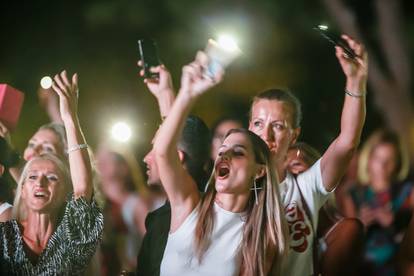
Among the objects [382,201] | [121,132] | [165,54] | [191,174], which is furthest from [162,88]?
[382,201]

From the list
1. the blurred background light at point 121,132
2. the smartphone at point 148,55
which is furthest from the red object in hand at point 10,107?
the smartphone at point 148,55

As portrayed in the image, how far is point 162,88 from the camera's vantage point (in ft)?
9.85

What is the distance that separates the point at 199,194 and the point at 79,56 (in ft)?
3.35

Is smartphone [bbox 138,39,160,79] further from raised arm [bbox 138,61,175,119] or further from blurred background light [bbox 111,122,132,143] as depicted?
blurred background light [bbox 111,122,132,143]

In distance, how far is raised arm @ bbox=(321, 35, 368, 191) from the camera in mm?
2707

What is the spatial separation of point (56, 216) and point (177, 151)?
30.5 inches

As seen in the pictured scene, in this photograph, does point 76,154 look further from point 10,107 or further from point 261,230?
point 261,230

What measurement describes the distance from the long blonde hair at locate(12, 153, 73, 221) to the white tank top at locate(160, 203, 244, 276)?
24.1 inches

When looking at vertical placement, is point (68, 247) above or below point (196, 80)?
below

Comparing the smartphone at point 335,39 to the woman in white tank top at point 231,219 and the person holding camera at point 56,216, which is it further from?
the person holding camera at point 56,216

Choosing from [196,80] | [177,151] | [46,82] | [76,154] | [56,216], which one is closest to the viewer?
[177,151]

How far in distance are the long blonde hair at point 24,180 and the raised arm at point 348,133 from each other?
111cm

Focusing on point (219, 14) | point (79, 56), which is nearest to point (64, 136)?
point (79, 56)

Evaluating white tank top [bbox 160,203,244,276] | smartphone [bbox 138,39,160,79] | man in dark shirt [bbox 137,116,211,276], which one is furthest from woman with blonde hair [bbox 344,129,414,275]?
smartphone [bbox 138,39,160,79]
